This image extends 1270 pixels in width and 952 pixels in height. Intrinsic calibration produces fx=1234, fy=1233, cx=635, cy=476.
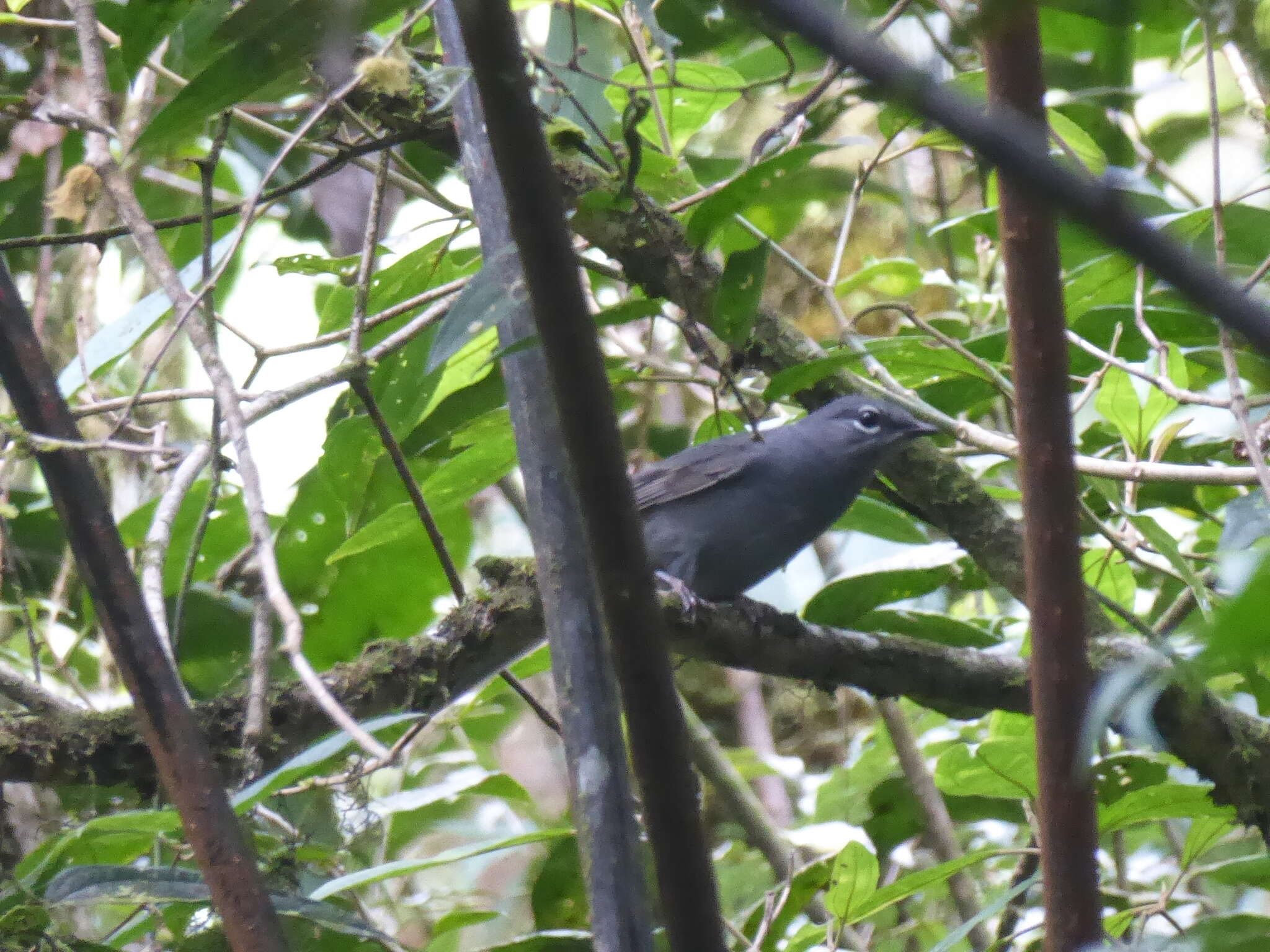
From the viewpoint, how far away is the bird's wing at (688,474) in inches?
188

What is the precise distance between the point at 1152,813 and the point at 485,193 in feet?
6.70

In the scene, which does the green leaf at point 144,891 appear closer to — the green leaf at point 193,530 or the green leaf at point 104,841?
the green leaf at point 104,841

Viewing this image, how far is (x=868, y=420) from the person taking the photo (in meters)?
Answer: 3.97

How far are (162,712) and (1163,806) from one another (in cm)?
233

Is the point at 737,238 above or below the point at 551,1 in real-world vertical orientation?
below

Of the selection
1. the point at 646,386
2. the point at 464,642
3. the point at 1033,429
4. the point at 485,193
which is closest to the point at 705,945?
the point at 1033,429

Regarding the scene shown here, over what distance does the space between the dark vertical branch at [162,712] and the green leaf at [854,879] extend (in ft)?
6.03

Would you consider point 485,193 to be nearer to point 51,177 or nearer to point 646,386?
point 51,177

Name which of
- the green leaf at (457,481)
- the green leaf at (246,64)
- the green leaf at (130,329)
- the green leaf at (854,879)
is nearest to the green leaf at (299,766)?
the green leaf at (246,64)

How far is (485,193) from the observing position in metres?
2.17

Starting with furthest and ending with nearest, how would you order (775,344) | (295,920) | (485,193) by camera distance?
1. (775,344)
2. (295,920)
3. (485,193)

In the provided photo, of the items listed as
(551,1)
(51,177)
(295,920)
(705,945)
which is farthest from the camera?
(51,177)

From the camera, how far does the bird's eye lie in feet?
12.6

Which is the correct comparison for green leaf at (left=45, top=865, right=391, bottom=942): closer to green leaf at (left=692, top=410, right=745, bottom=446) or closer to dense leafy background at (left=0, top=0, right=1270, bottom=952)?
dense leafy background at (left=0, top=0, right=1270, bottom=952)
